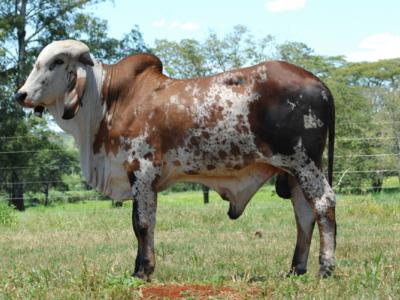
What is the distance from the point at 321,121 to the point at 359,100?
92.8ft

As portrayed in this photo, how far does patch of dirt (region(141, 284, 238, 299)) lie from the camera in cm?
480

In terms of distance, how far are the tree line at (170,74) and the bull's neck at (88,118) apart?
14.3 metres

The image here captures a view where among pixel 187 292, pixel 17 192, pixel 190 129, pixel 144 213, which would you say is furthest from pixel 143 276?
pixel 17 192

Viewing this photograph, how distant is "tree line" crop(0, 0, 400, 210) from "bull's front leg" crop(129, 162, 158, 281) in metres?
14.7

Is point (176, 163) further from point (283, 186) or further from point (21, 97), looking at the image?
point (21, 97)

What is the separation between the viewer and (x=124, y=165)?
587 cm

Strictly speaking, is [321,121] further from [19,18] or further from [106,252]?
[19,18]

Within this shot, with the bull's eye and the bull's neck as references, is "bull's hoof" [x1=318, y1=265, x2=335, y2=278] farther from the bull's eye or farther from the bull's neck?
the bull's eye

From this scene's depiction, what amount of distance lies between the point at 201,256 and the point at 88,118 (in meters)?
2.17

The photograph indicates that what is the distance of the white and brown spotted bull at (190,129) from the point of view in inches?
221

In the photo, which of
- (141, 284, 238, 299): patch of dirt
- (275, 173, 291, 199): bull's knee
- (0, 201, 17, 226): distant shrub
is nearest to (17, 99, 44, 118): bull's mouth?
(141, 284, 238, 299): patch of dirt

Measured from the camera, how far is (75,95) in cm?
602

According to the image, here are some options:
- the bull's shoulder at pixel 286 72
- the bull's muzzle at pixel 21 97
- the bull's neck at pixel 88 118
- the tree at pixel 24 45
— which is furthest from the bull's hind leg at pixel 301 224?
the tree at pixel 24 45

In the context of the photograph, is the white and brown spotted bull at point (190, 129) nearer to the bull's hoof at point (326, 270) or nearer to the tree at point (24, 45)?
the bull's hoof at point (326, 270)
